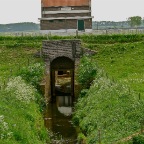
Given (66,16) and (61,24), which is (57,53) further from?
(61,24)

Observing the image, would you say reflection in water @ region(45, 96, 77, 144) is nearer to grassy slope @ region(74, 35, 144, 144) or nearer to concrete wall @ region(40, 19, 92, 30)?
grassy slope @ region(74, 35, 144, 144)

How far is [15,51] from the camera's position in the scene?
171 ft

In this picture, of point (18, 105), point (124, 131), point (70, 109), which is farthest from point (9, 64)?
point (124, 131)

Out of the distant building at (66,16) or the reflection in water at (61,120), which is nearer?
the reflection in water at (61,120)

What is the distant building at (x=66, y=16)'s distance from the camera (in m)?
73.1

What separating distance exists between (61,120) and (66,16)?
40.3m

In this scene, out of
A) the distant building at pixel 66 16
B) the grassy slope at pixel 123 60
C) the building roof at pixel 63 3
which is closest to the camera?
the grassy slope at pixel 123 60

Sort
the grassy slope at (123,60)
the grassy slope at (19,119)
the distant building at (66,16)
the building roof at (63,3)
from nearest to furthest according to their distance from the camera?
1. the grassy slope at (19,119)
2. the grassy slope at (123,60)
3. the distant building at (66,16)
4. the building roof at (63,3)

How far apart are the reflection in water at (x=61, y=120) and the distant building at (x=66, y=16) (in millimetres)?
27755

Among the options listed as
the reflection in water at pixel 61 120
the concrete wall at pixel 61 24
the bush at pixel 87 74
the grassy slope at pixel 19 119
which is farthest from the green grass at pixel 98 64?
the concrete wall at pixel 61 24

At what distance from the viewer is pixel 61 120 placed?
3528 cm

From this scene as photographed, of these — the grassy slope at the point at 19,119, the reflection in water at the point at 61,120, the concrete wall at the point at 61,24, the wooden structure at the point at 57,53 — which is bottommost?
the reflection in water at the point at 61,120

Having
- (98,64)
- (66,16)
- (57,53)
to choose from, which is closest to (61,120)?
(57,53)

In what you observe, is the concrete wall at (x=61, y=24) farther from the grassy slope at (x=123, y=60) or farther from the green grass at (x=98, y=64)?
the grassy slope at (x=123, y=60)
